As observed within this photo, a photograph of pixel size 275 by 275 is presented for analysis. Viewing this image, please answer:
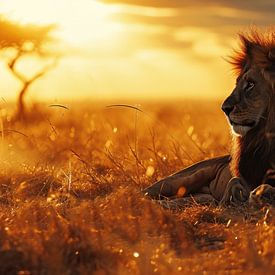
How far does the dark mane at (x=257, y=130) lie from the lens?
225 inches

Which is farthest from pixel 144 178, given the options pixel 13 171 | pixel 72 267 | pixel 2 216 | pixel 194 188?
pixel 72 267

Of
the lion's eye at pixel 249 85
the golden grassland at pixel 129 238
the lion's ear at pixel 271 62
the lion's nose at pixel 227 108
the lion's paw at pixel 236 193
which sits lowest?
the lion's paw at pixel 236 193

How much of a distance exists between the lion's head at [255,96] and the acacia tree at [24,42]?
39.3ft

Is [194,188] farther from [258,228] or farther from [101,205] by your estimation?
[258,228]

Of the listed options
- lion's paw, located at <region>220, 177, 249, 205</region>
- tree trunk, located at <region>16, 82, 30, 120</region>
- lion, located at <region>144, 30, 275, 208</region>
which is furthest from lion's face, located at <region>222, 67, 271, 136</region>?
tree trunk, located at <region>16, 82, 30, 120</region>

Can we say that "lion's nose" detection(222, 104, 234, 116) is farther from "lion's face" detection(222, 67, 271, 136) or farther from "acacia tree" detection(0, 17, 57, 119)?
"acacia tree" detection(0, 17, 57, 119)

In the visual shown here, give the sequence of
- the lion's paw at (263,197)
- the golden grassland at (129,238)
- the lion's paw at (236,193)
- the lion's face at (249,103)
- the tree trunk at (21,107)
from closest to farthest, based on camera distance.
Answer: the golden grassland at (129,238)
the lion's paw at (263,197)
the lion's paw at (236,193)
the lion's face at (249,103)
the tree trunk at (21,107)

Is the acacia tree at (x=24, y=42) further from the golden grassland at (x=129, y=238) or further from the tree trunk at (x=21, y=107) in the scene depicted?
the golden grassland at (x=129, y=238)

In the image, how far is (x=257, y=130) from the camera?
585 cm

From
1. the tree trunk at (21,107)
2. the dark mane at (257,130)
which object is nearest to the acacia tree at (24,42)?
the tree trunk at (21,107)

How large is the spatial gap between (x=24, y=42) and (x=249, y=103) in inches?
594

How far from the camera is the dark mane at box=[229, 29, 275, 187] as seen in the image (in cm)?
573

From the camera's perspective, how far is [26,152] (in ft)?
28.5

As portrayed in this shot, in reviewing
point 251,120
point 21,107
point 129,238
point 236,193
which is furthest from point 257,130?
point 21,107
